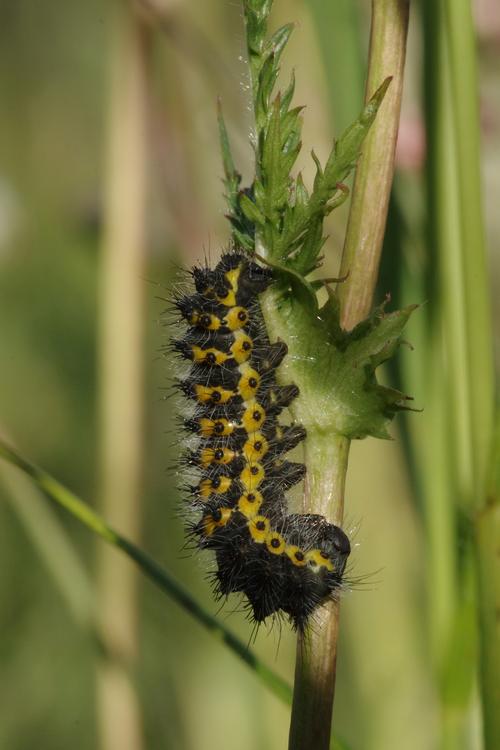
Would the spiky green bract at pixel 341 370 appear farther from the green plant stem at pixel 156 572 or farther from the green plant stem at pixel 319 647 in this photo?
the green plant stem at pixel 156 572

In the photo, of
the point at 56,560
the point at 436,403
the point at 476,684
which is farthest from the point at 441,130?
the point at 56,560

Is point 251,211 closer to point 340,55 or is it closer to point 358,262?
point 358,262

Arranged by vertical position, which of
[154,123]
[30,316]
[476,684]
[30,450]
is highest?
[154,123]

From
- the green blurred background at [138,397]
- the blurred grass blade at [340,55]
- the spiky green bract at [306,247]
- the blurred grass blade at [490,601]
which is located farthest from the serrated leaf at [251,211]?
the green blurred background at [138,397]

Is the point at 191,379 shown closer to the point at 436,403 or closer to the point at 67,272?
the point at 436,403

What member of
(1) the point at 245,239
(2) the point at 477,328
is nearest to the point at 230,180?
(1) the point at 245,239
